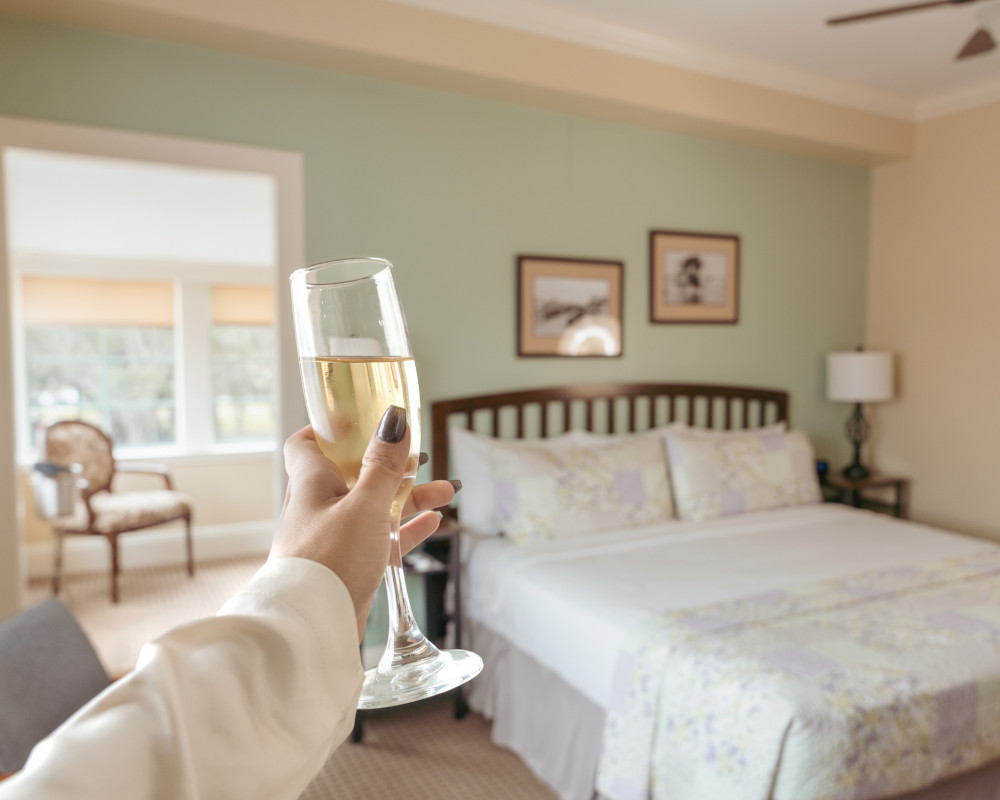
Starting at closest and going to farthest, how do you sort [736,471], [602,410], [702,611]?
[702,611] < [736,471] < [602,410]

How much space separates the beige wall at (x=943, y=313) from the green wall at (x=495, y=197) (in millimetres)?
186

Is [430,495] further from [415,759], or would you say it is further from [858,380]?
[858,380]

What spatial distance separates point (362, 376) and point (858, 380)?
13.1 ft

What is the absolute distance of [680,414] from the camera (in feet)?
12.4

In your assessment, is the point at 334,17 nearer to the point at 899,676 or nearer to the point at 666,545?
the point at 666,545

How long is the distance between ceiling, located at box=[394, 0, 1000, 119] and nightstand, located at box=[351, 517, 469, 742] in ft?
6.75

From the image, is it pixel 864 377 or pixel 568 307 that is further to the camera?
pixel 864 377

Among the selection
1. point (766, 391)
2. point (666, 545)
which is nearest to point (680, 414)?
point (766, 391)

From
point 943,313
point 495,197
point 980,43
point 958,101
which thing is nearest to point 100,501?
point 495,197

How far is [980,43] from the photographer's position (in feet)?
7.70

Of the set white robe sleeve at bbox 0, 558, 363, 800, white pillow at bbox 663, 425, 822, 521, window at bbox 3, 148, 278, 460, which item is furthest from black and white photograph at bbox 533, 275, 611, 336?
white robe sleeve at bbox 0, 558, 363, 800

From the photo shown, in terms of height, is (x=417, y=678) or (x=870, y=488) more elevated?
(x=417, y=678)

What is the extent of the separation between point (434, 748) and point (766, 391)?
2577 millimetres

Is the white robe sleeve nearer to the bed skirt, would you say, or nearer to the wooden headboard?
the bed skirt
